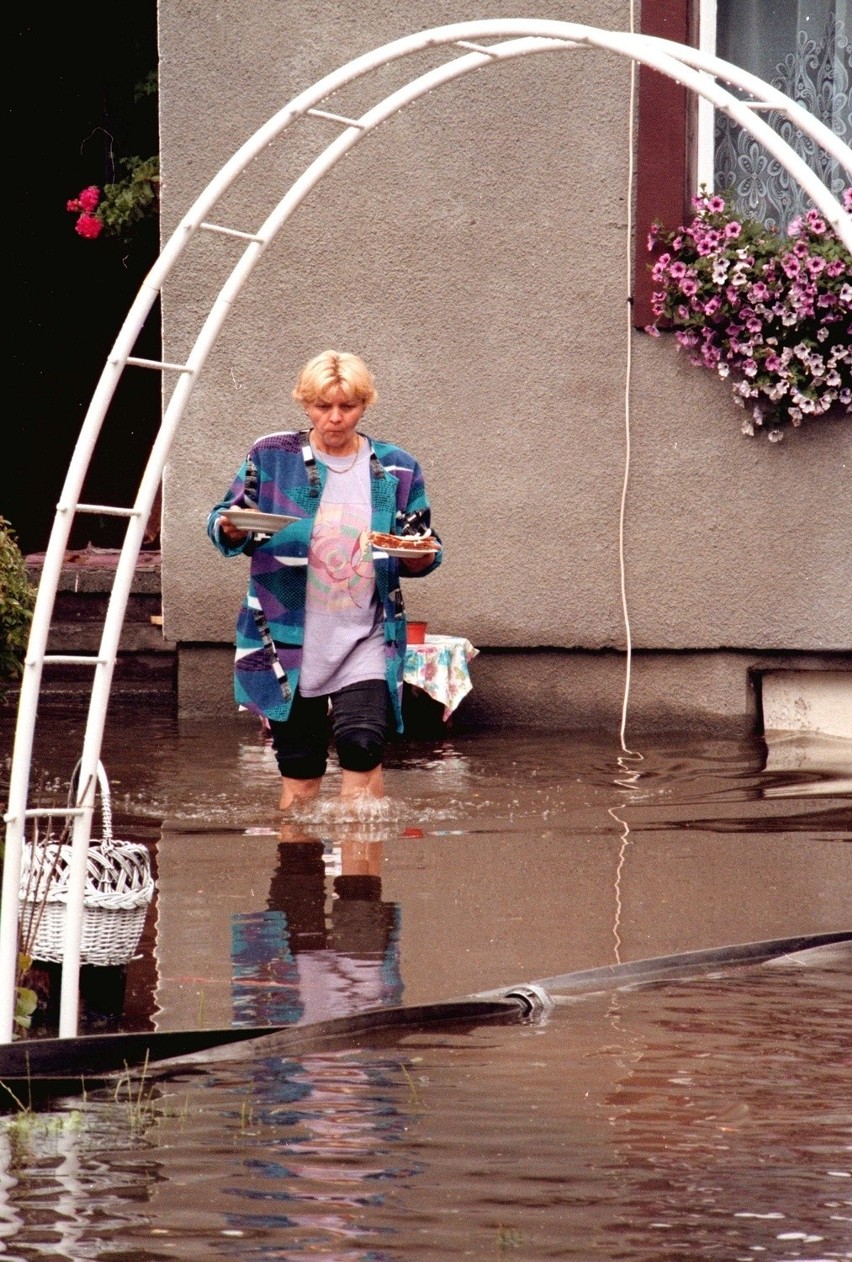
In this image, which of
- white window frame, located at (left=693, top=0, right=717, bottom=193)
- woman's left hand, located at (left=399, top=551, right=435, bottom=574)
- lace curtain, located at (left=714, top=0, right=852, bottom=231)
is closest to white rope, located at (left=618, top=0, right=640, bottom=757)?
white window frame, located at (left=693, top=0, right=717, bottom=193)

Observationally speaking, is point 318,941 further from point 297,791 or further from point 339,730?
point 297,791

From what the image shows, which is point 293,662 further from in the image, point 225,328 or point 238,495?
point 225,328

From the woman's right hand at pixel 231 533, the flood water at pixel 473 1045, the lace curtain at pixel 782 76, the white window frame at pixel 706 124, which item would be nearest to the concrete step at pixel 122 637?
the flood water at pixel 473 1045

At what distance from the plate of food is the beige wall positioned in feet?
11.0

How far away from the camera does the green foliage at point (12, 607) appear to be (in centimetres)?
693

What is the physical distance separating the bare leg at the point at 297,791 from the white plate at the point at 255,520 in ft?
4.95

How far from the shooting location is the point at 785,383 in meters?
9.26

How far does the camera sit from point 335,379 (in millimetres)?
6484

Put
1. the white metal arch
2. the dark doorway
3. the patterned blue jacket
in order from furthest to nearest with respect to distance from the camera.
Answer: the dark doorway < the patterned blue jacket < the white metal arch

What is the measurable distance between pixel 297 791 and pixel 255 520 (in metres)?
1.69

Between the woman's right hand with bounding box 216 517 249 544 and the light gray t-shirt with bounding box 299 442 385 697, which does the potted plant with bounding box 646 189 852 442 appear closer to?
the light gray t-shirt with bounding box 299 442 385 697

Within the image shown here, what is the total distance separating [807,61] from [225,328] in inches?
121

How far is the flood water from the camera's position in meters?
3.46

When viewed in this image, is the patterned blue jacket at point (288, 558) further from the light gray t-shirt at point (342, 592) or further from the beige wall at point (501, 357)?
the beige wall at point (501, 357)
